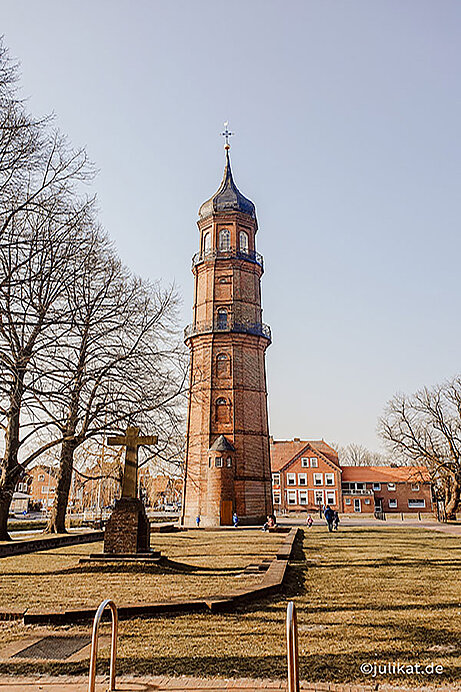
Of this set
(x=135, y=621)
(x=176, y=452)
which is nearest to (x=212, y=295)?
(x=176, y=452)

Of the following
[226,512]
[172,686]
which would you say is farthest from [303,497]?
[172,686]

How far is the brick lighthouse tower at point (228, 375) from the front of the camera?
40.3 meters

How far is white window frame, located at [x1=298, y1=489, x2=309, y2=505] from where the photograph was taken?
71188 millimetres

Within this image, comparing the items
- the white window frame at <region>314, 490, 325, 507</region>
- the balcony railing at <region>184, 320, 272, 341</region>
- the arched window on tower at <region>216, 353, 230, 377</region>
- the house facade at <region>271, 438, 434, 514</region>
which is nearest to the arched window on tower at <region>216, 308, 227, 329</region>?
the balcony railing at <region>184, 320, 272, 341</region>

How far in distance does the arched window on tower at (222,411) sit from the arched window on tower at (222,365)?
1.95m

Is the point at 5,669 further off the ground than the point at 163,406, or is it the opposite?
the point at 163,406

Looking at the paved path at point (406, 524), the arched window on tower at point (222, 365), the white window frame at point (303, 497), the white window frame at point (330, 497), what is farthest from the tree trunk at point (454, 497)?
the white window frame at point (303, 497)

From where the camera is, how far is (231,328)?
43.0 metres

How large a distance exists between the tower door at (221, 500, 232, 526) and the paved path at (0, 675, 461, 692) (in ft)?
114

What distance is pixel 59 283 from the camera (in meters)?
15.5

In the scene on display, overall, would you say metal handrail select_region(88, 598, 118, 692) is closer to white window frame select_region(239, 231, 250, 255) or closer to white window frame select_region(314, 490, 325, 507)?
white window frame select_region(239, 231, 250, 255)

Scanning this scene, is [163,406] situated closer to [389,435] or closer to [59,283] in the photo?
[59,283]

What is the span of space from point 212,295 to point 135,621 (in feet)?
123

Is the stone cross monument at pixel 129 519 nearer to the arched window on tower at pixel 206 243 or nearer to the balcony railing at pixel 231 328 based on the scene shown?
the balcony railing at pixel 231 328
